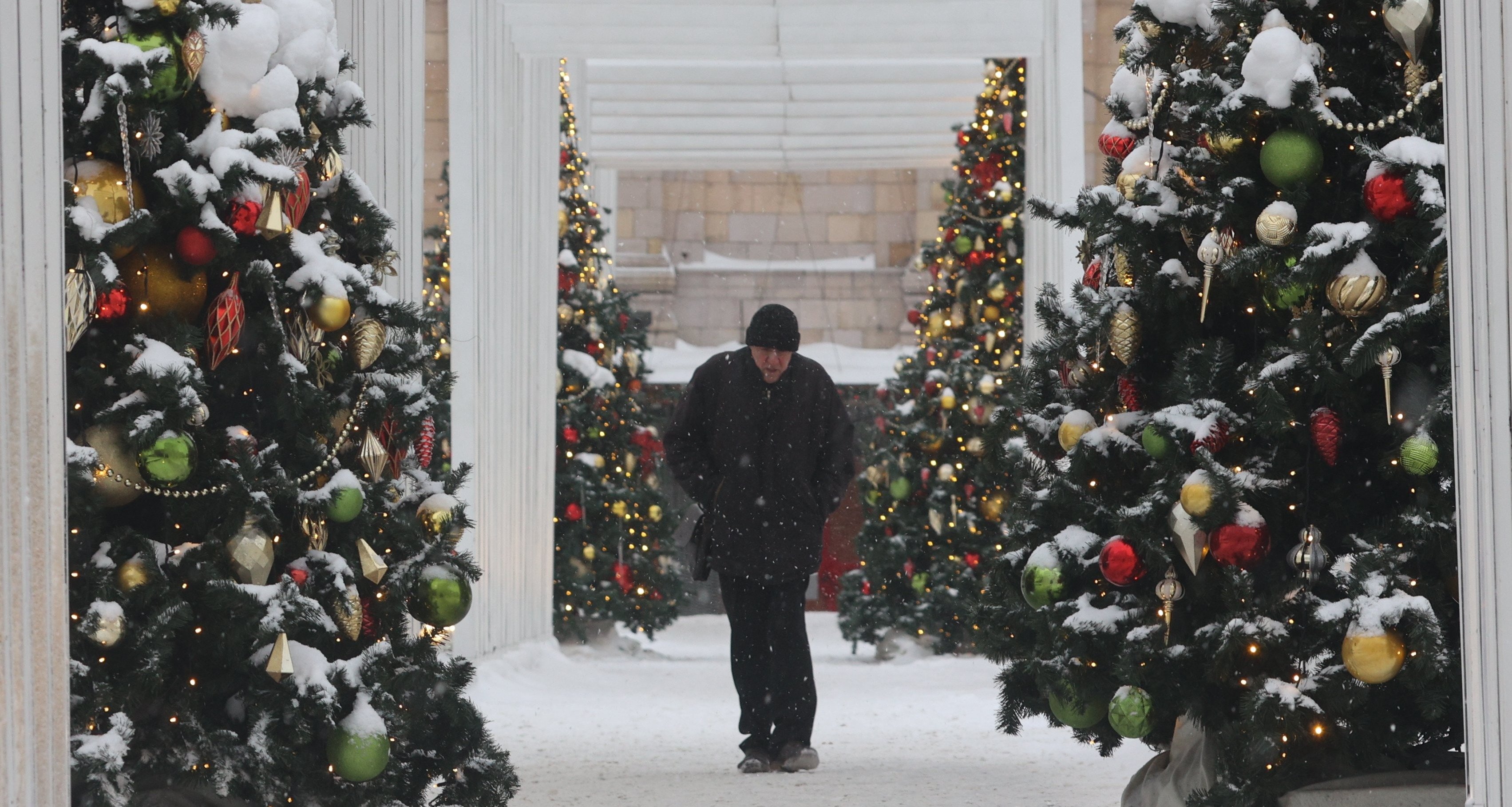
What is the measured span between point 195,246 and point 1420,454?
2.33m

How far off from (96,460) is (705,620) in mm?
10849

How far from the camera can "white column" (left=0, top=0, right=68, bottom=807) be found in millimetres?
2256

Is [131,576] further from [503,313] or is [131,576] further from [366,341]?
[503,313]

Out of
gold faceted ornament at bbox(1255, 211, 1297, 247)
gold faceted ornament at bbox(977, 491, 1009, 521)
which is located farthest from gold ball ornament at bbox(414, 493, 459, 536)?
gold faceted ornament at bbox(977, 491, 1009, 521)

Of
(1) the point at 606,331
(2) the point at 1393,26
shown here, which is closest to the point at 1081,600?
(2) the point at 1393,26

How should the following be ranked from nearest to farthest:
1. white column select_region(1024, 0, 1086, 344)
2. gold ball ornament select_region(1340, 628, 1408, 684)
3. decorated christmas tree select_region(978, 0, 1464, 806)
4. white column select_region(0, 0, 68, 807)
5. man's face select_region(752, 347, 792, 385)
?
white column select_region(0, 0, 68, 807)
gold ball ornament select_region(1340, 628, 1408, 684)
decorated christmas tree select_region(978, 0, 1464, 806)
man's face select_region(752, 347, 792, 385)
white column select_region(1024, 0, 1086, 344)

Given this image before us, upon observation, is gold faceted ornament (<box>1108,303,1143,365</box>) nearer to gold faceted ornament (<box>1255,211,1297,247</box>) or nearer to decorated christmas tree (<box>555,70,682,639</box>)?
gold faceted ornament (<box>1255,211,1297,247</box>)

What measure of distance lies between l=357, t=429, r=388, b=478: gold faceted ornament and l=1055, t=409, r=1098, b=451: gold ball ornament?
150cm

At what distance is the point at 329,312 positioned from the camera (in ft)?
11.4

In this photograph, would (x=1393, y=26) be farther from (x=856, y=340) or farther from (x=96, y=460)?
(x=856, y=340)

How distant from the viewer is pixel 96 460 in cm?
306

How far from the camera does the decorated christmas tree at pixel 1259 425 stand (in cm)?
318

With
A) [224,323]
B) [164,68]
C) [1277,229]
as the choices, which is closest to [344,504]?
[224,323]

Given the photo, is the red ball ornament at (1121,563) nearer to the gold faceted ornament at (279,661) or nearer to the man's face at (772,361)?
the gold faceted ornament at (279,661)
